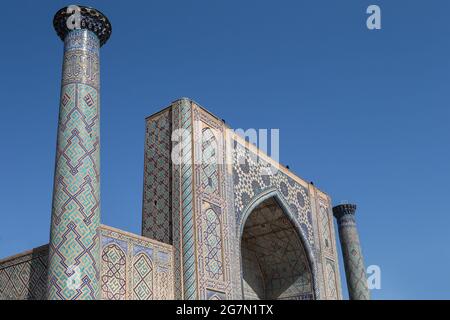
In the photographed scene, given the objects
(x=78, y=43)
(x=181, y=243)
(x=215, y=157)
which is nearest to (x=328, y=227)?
(x=215, y=157)

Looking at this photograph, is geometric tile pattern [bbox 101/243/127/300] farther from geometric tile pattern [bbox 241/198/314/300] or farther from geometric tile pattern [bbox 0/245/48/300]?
geometric tile pattern [bbox 241/198/314/300]

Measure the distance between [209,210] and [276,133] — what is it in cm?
317

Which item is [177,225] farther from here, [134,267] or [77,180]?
[77,180]

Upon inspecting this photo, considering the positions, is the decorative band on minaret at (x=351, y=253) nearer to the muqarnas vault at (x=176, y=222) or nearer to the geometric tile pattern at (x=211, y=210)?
the muqarnas vault at (x=176, y=222)

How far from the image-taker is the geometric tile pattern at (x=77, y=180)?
6531 mm

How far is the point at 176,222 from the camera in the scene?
9633 millimetres

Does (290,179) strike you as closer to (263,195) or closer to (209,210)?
(263,195)

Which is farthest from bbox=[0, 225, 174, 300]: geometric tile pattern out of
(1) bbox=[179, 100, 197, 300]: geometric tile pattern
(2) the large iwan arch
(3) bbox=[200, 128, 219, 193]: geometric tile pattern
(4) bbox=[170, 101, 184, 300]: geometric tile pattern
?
(2) the large iwan arch

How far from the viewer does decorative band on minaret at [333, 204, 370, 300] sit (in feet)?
56.5

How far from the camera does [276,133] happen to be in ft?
41.0

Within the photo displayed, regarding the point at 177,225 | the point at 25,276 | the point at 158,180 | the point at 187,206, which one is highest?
the point at 158,180

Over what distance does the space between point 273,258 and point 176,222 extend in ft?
18.2

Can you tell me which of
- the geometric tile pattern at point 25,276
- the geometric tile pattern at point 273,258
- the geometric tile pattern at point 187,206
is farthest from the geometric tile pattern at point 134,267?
the geometric tile pattern at point 273,258

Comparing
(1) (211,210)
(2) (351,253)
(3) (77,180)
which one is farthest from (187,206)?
(2) (351,253)
